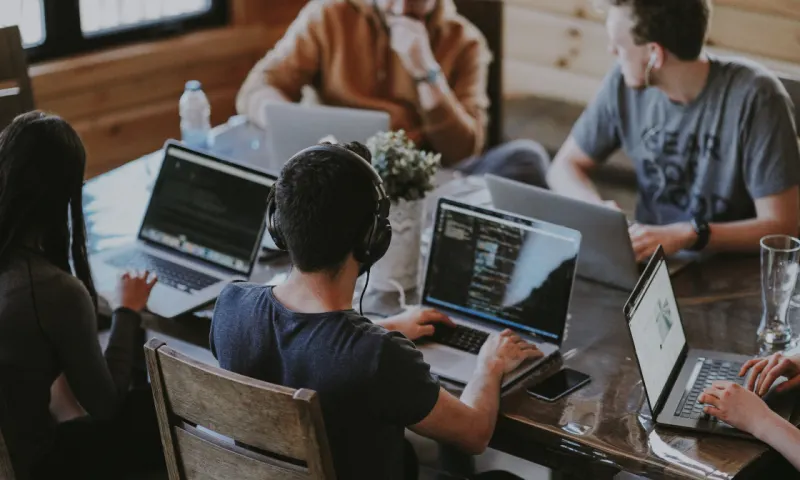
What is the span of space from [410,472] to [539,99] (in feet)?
7.58

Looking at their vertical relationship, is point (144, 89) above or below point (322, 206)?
below

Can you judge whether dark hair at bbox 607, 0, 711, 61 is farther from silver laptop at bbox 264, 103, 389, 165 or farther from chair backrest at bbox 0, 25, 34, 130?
chair backrest at bbox 0, 25, 34, 130

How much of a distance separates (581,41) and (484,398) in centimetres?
235

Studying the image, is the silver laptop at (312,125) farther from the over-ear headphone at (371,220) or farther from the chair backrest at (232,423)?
the chair backrest at (232,423)

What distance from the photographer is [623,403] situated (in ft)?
5.93

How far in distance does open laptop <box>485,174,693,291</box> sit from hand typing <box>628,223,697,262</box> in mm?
41

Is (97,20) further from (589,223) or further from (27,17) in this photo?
(589,223)

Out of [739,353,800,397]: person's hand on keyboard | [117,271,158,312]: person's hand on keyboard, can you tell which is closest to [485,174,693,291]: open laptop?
[739,353,800,397]: person's hand on keyboard

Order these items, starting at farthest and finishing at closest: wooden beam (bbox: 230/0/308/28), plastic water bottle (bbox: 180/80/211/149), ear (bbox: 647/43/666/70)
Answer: wooden beam (bbox: 230/0/308/28) → plastic water bottle (bbox: 180/80/211/149) → ear (bbox: 647/43/666/70)

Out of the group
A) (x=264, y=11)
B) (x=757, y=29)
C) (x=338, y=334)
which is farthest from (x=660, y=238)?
(x=264, y=11)

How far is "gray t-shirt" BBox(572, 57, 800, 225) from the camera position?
8.03 feet

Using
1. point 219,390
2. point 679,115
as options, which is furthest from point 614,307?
point 219,390

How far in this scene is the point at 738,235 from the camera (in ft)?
7.81

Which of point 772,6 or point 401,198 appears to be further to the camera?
point 772,6
